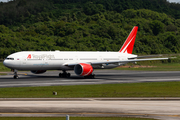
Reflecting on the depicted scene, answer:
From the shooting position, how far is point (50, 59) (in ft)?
148

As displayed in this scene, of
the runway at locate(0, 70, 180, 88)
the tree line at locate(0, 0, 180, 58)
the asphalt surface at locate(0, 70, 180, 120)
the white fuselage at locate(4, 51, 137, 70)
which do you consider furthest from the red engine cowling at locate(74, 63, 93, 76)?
the tree line at locate(0, 0, 180, 58)

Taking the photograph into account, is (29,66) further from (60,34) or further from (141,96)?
(60,34)

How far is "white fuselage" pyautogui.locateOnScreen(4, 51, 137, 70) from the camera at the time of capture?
4253 centimetres

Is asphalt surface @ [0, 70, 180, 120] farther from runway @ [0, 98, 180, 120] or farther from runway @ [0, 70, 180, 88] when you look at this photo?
runway @ [0, 70, 180, 88]

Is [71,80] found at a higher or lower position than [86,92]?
higher

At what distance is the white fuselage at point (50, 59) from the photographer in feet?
140

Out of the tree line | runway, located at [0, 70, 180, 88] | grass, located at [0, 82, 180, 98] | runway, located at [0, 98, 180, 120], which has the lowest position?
runway, located at [0, 98, 180, 120]

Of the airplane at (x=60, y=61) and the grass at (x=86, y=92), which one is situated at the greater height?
the airplane at (x=60, y=61)

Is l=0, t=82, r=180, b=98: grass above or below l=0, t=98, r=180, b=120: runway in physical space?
above

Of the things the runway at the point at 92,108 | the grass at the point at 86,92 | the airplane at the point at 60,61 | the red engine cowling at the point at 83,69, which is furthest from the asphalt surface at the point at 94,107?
the red engine cowling at the point at 83,69

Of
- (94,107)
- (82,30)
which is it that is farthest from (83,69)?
(82,30)

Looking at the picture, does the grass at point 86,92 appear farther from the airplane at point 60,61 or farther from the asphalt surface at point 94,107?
the airplane at point 60,61

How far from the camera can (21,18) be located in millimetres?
153000

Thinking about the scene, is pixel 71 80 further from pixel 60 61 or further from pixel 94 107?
pixel 94 107
